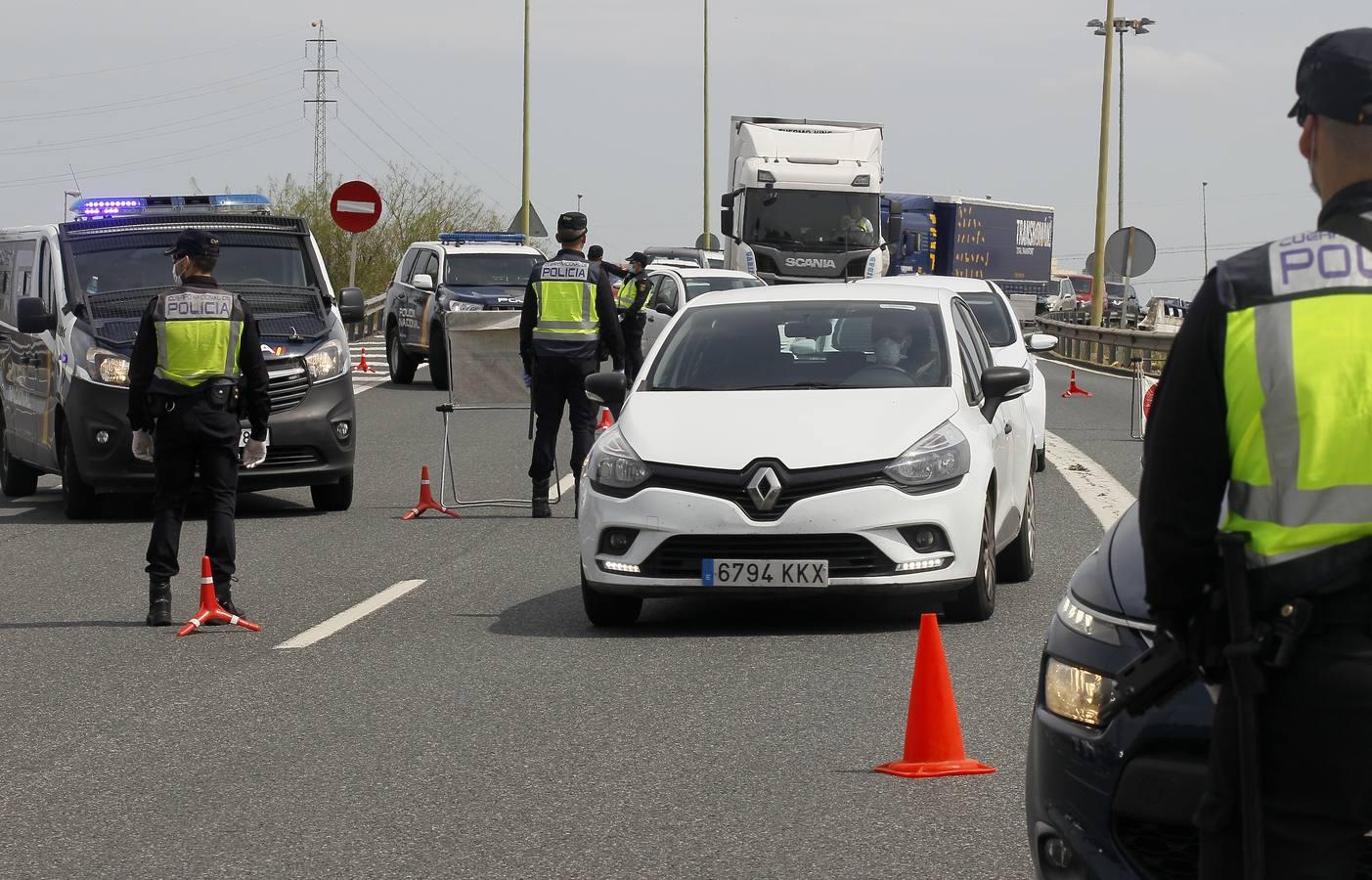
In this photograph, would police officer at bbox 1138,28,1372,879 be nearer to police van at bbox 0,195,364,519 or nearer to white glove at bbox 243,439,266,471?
white glove at bbox 243,439,266,471

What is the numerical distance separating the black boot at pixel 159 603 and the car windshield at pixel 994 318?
9.30 metres

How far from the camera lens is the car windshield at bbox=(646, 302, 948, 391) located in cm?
1012

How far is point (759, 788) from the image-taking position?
249 inches

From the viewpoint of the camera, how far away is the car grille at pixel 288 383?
14672 mm

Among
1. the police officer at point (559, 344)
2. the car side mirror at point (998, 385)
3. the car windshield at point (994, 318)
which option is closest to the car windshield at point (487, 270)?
the car windshield at point (994, 318)

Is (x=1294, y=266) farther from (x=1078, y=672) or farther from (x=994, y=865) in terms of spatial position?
(x=994, y=865)

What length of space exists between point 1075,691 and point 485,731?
3653 mm

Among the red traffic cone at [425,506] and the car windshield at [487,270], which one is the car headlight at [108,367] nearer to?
the red traffic cone at [425,506]

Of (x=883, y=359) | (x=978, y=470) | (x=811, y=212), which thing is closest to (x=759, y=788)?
(x=978, y=470)

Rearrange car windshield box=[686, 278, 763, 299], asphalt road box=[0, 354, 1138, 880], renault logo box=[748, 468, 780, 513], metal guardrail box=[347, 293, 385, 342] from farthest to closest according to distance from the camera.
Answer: metal guardrail box=[347, 293, 385, 342], car windshield box=[686, 278, 763, 299], renault logo box=[748, 468, 780, 513], asphalt road box=[0, 354, 1138, 880]

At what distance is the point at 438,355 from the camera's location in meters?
27.3

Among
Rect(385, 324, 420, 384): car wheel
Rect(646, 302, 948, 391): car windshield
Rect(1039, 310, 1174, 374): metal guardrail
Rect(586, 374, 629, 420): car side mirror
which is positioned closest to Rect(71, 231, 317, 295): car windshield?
Rect(586, 374, 629, 420): car side mirror

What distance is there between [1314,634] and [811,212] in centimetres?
3435

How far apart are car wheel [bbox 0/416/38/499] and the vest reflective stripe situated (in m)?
15.1
